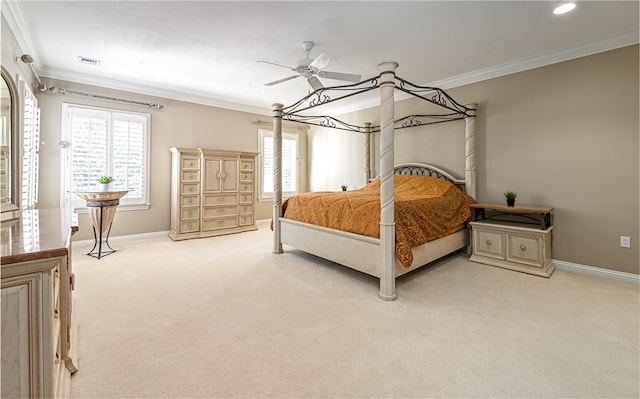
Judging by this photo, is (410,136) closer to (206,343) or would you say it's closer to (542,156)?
(542,156)

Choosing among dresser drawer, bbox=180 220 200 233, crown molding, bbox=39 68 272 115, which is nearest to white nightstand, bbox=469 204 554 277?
dresser drawer, bbox=180 220 200 233

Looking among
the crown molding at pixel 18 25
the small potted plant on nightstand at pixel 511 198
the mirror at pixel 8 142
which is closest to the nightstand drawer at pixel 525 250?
the small potted plant on nightstand at pixel 511 198

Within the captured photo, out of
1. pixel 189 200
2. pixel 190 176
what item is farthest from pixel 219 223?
pixel 190 176

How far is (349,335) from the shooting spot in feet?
6.68

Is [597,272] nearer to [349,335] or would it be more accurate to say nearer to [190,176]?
[349,335]

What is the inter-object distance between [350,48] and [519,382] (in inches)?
136

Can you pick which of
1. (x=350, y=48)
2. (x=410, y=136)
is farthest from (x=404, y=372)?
(x=410, y=136)

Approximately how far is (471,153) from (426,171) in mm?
813

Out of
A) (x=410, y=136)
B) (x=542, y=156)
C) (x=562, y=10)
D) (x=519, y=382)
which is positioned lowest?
(x=519, y=382)

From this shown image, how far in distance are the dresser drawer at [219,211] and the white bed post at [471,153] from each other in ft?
13.4

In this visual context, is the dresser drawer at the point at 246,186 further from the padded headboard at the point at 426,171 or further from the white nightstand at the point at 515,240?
the white nightstand at the point at 515,240

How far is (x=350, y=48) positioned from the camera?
343cm

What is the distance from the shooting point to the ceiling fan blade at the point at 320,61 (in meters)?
2.91

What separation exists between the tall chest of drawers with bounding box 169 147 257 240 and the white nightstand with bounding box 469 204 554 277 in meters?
4.06
